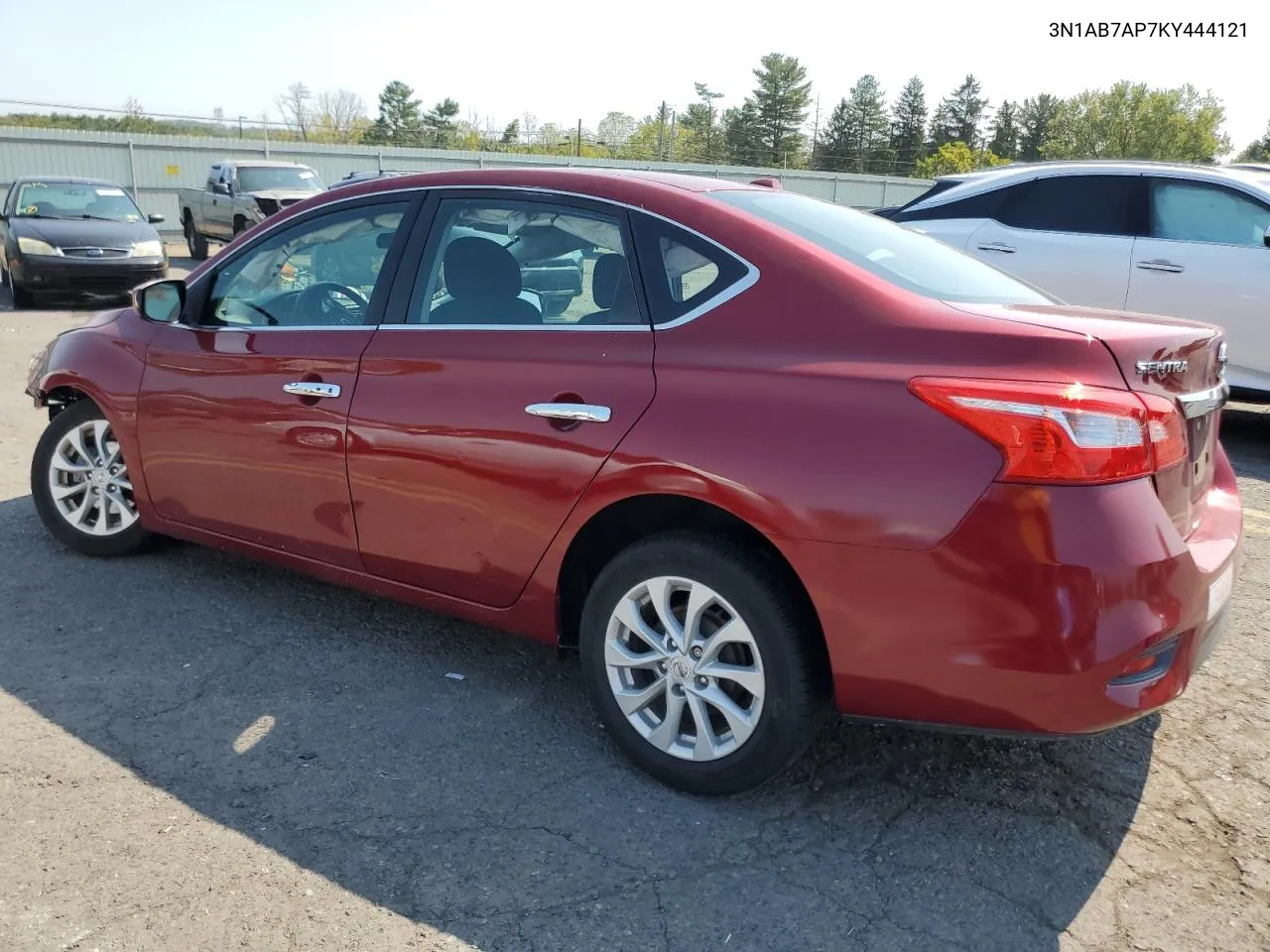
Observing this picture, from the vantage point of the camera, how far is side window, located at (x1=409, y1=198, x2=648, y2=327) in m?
3.15

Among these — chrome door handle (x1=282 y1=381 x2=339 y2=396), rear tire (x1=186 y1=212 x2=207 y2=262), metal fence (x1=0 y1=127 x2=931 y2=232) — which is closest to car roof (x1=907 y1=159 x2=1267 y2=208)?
chrome door handle (x1=282 y1=381 x2=339 y2=396)

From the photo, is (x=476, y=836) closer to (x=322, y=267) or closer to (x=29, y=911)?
(x=29, y=911)

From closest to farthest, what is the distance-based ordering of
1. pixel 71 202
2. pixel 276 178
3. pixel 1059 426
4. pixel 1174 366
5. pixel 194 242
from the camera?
pixel 1059 426 < pixel 1174 366 < pixel 71 202 < pixel 276 178 < pixel 194 242

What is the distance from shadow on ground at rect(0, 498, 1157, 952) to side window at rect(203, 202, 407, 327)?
3.88 ft

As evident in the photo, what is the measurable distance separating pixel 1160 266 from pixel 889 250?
16.1ft

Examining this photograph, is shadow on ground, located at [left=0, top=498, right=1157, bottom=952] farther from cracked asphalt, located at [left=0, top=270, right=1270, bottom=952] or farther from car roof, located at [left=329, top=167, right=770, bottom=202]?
car roof, located at [left=329, top=167, right=770, bottom=202]

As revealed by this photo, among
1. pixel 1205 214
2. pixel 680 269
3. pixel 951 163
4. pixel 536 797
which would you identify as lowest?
pixel 536 797

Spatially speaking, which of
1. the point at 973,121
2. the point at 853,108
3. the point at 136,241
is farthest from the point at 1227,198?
the point at 973,121

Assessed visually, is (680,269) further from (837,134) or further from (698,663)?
(837,134)

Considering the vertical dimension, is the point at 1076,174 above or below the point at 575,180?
above

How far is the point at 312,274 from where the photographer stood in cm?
397

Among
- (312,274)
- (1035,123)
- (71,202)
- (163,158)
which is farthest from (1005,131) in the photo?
(312,274)

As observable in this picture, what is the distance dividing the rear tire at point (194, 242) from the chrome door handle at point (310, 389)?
1756 cm

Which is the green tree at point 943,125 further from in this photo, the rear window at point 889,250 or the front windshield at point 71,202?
the rear window at point 889,250
